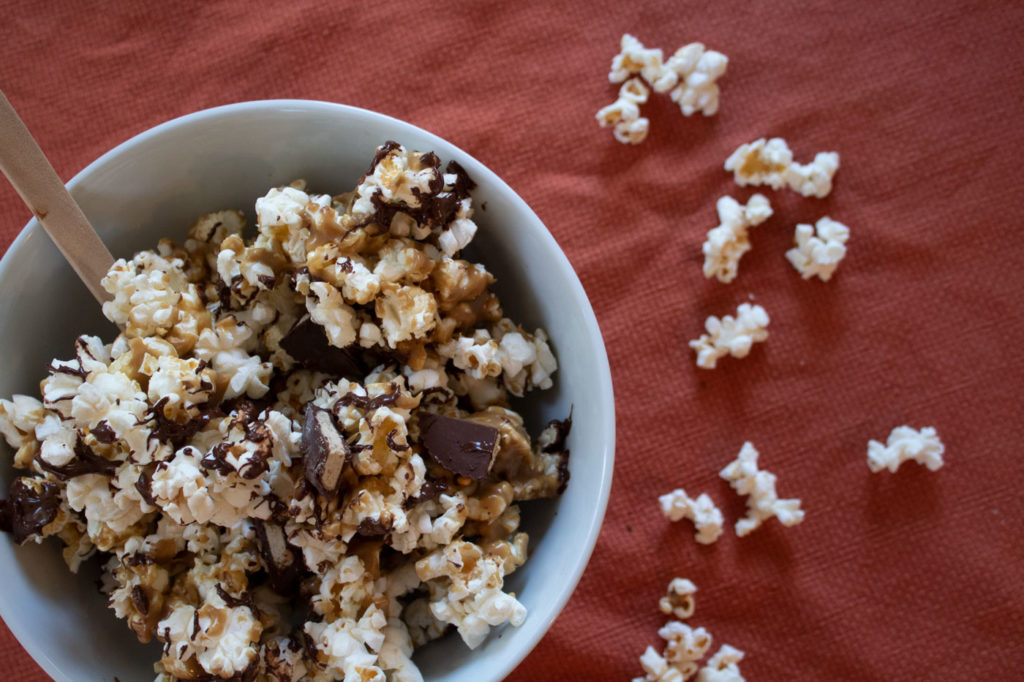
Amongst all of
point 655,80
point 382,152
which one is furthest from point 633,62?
point 382,152

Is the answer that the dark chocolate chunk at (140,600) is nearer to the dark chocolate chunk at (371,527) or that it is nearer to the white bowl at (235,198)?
the white bowl at (235,198)

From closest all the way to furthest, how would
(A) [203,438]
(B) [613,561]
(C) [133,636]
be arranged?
(A) [203,438]
(C) [133,636]
(B) [613,561]

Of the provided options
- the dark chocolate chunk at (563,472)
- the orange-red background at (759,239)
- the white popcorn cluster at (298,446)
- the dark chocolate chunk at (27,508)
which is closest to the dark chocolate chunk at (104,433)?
the white popcorn cluster at (298,446)

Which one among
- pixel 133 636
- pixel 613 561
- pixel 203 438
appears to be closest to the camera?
pixel 203 438

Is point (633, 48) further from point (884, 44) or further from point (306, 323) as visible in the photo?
point (306, 323)

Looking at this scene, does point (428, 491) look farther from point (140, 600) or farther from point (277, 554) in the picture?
point (140, 600)

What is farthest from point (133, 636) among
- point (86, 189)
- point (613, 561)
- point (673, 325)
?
point (673, 325)

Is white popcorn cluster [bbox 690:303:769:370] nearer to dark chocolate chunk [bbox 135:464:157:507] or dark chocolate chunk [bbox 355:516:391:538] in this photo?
dark chocolate chunk [bbox 355:516:391:538]

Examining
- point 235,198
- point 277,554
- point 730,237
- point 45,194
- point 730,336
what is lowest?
point 730,336
